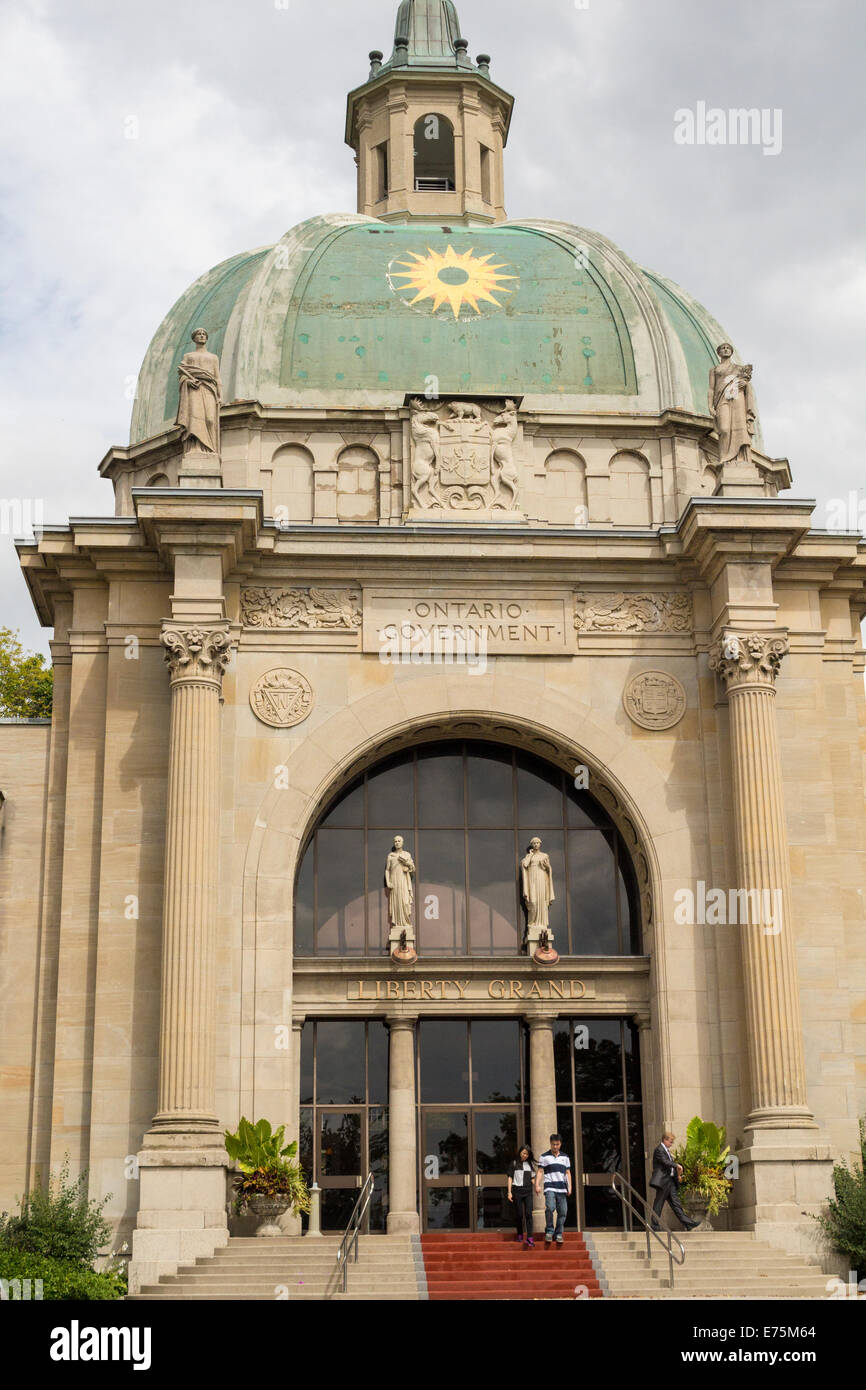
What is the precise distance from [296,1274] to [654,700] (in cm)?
1290

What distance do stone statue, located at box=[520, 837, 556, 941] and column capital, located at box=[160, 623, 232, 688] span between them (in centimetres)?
663

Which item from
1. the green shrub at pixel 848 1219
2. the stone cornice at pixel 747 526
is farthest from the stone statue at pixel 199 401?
the green shrub at pixel 848 1219

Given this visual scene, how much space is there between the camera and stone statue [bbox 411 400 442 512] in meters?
35.7

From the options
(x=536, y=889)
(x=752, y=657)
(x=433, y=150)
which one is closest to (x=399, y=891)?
(x=536, y=889)

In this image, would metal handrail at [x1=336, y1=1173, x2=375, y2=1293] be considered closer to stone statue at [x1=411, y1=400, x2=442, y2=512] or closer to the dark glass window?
the dark glass window

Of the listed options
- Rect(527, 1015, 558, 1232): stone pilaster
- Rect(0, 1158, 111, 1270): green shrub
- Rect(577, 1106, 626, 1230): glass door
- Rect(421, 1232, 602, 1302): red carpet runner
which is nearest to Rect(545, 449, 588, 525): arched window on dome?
→ Rect(527, 1015, 558, 1232): stone pilaster

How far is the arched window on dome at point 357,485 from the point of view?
36.3 metres

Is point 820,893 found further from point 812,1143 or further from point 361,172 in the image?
point 361,172

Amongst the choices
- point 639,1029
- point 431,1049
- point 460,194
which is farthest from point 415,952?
point 460,194

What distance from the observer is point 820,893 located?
110ft

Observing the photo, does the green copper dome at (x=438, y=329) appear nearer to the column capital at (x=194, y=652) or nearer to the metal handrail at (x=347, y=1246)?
the column capital at (x=194, y=652)

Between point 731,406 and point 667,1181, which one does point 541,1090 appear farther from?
point 731,406

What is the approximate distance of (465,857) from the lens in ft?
114
